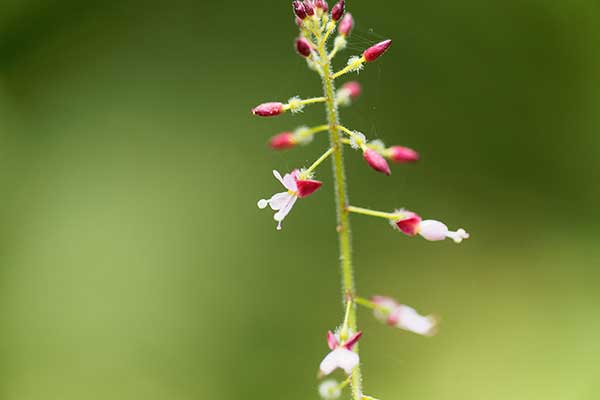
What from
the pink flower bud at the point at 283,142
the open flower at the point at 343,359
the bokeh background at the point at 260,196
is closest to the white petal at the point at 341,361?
the open flower at the point at 343,359

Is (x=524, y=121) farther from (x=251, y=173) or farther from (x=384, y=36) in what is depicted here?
(x=251, y=173)

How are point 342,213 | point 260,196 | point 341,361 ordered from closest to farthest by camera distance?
point 341,361 → point 342,213 → point 260,196

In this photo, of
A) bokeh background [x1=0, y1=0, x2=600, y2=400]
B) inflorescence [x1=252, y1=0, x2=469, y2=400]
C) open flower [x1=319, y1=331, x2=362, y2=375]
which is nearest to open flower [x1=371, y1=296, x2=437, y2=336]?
inflorescence [x1=252, y1=0, x2=469, y2=400]

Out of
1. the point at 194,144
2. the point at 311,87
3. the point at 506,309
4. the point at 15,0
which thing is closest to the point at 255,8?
the point at 311,87

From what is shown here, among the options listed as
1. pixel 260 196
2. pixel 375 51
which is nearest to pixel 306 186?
pixel 375 51

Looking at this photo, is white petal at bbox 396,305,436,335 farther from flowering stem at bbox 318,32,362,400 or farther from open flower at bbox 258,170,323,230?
open flower at bbox 258,170,323,230

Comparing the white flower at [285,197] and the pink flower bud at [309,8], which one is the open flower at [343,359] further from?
the pink flower bud at [309,8]

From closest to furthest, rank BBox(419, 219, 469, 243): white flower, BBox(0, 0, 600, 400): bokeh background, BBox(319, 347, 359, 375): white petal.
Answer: BBox(319, 347, 359, 375): white petal
BBox(419, 219, 469, 243): white flower
BBox(0, 0, 600, 400): bokeh background

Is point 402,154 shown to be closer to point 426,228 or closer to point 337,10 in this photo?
point 426,228
